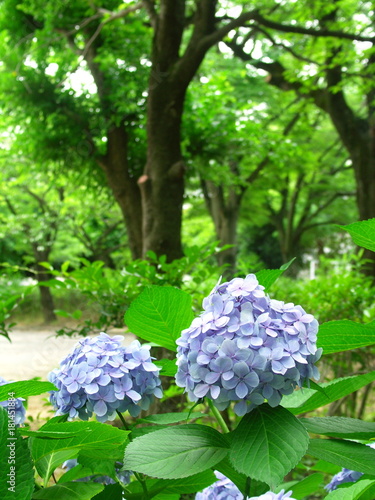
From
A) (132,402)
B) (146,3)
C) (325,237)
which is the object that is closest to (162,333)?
(132,402)

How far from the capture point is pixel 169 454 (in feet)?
2.23

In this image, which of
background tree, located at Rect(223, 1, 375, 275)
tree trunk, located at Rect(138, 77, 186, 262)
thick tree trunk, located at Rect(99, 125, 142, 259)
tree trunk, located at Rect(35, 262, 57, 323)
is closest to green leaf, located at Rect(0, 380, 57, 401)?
tree trunk, located at Rect(138, 77, 186, 262)

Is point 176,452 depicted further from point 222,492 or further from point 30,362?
point 30,362

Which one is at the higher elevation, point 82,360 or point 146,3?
point 146,3

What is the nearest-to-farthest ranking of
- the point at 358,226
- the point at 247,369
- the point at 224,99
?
the point at 247,369, the point at 358,226, the point at 224,99

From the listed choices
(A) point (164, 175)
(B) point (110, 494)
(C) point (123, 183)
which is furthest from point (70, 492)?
(C) point (123, 183)

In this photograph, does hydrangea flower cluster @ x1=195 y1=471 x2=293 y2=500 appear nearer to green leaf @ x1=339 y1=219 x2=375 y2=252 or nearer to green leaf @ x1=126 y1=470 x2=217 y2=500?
green leaf @ x1=126 y1=470 x2=217 y2=500

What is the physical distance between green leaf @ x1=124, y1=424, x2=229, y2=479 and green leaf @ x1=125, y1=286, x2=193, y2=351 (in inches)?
6.4

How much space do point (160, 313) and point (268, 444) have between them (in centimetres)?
26

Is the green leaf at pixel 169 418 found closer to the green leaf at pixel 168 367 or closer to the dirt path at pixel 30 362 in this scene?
the green leaf at pixel 168 367

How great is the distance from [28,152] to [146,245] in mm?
2573

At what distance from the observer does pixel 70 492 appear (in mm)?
722

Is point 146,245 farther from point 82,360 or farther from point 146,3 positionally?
point 82,360

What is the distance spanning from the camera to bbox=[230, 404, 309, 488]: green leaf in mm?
628
